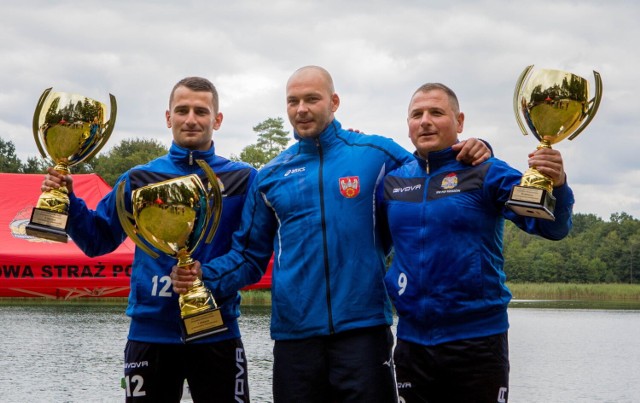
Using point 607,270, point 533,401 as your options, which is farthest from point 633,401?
point 607,270

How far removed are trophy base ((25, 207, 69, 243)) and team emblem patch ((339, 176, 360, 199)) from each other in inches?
56.2

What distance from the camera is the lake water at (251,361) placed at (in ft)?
42.2

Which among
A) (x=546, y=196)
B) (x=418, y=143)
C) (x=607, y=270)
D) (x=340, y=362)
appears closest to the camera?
(x=546, y=196)

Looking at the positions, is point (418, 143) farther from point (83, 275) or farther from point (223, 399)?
point (83, 275)

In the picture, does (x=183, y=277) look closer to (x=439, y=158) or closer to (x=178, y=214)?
(x=178, y=214)

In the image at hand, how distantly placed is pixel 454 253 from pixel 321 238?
630mm

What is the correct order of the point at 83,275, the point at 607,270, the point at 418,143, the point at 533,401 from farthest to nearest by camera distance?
1. the point at 607,270
2. the point at 533,401
3. the point at 83,275
4. the point at 418,143

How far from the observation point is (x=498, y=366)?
361 centimetres

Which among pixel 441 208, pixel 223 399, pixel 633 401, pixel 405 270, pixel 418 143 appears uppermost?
pixel 418 143

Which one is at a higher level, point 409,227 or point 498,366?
point 409,227

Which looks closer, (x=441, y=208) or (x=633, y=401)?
(x=441, y=208)

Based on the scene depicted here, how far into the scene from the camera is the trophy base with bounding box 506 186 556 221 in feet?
10.7

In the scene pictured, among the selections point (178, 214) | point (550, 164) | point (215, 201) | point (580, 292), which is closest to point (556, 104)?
point (550, 164)

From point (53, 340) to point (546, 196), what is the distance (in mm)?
19080
